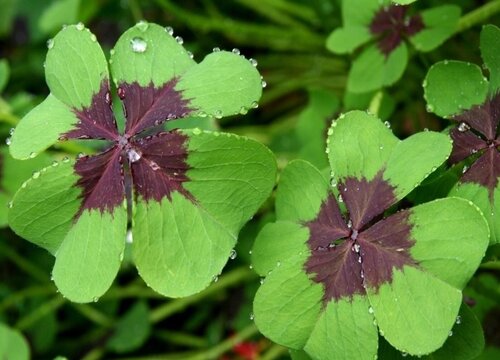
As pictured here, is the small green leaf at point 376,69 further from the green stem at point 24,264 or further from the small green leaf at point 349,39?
the green stem at point 24,264

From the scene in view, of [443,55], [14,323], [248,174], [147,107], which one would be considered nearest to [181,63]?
[147,107]

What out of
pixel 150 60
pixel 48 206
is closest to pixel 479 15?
pixel 150 60

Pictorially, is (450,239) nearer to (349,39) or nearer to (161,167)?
(161,167)

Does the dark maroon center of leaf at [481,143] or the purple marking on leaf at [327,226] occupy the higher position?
the dark maroon center of leaf at [481,143]

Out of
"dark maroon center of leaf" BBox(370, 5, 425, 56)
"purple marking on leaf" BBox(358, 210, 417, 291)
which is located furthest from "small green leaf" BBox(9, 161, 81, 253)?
"dark maroon center of leaf" BBox(370, 5, 425, 56)

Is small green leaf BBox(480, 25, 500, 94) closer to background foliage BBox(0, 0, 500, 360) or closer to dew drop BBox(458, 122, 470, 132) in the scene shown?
dew drop BBox(458, 122, 470, 132)

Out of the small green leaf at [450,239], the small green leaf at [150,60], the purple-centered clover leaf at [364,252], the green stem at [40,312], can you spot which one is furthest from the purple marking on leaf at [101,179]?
the green stem at [40,312]
